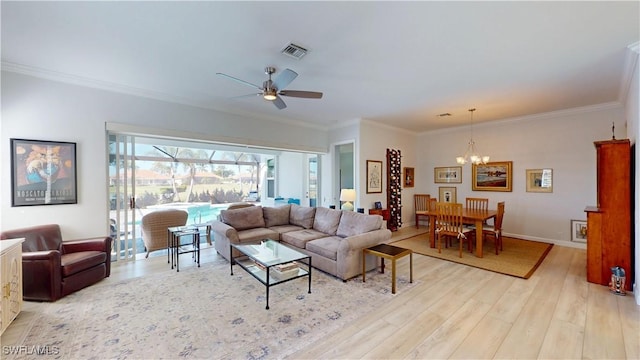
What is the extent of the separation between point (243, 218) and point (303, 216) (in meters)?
1.15

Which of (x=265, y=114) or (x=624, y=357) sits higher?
(x=265, y=114)

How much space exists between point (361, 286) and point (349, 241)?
22.7 inches

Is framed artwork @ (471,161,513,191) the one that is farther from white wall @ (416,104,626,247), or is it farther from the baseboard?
the baseboard

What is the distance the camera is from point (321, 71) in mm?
3293

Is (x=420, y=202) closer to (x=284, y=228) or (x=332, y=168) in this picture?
(x=332, y=168)

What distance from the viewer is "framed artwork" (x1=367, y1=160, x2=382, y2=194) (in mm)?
6013

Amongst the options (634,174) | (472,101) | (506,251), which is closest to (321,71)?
(472,101)

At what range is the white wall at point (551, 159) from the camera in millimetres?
4945

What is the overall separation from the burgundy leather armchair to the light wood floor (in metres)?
0.30

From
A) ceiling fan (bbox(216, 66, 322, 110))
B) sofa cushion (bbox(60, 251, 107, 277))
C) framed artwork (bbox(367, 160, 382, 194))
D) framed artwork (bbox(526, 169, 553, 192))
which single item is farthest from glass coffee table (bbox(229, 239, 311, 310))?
framed artwork (bbox(526, 169, 553, 192))

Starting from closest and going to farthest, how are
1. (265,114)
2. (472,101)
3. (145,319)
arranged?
(145,319) < (472,101) < (265,114)

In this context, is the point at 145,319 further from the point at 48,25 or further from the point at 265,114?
the point at 265,114

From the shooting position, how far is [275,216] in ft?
17.0

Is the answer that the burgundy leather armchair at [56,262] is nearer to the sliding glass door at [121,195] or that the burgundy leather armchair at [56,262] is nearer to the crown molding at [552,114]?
the sliding glass door at [121,195]
